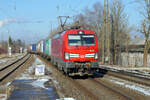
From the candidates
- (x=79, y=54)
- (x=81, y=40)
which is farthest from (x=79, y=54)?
(x=81, y=40)

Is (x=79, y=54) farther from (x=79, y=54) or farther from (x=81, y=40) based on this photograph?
(x=81, y=40)

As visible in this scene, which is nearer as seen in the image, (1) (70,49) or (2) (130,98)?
(2) (130,98)

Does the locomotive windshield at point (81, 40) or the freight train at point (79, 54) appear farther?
the locomotive windshield at point (81, 40)

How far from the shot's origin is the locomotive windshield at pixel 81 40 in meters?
14.1

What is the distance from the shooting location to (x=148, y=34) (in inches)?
1084

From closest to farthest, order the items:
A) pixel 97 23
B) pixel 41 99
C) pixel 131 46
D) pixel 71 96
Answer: pixel 41 99 < pixel 71 96 < pixel 97 23 < pixel 131 46

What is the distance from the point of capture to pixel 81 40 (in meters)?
14.2

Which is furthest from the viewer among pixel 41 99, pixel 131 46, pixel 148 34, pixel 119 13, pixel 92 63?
pixel 131 46

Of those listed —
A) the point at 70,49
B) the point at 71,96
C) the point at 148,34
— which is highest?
the point at 148,34

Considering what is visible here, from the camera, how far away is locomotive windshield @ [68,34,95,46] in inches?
553

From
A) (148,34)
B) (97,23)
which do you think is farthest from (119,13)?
(97,23)

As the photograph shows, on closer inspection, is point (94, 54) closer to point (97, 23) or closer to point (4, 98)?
point (4, 98)

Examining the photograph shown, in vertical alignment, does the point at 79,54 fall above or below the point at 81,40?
below

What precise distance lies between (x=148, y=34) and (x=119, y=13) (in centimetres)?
793
